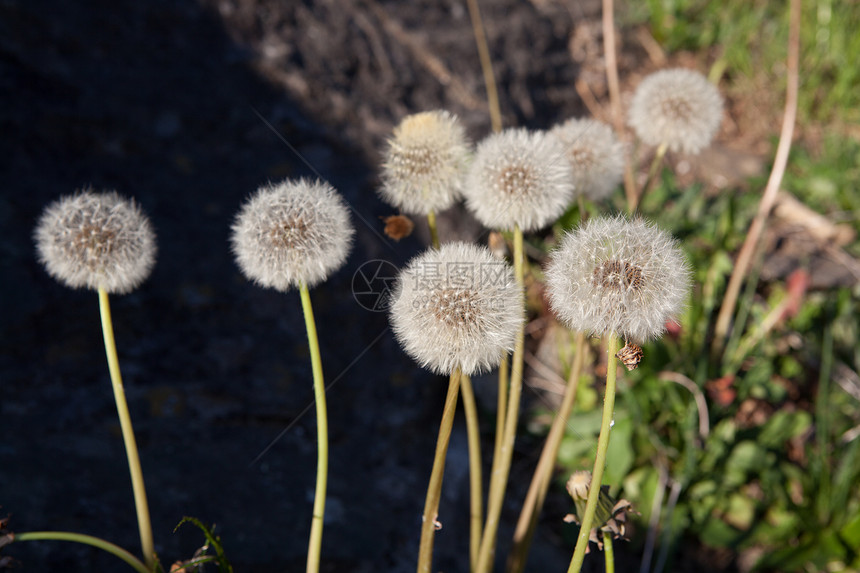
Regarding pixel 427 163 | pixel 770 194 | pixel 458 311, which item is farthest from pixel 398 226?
pixel 770 194

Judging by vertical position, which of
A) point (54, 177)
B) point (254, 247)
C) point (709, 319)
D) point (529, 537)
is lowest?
point (529, 537)

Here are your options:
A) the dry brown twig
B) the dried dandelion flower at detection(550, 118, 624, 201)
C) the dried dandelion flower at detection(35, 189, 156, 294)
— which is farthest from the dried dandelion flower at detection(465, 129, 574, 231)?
the dry brown twig

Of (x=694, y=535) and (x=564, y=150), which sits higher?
(x=564, y=150)

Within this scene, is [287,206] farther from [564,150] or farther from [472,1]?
[472,1]

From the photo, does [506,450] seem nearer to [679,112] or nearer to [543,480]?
[543,480]

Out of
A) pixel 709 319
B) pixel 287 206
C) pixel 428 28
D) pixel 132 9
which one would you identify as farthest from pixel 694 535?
→ pixel 132 9

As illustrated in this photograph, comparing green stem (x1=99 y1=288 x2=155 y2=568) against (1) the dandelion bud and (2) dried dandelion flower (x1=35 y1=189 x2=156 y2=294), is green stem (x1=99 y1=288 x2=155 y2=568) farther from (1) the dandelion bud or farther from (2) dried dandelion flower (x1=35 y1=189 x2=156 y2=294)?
(1) the dandelion bud
